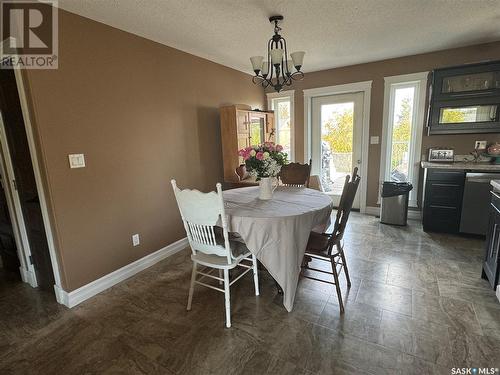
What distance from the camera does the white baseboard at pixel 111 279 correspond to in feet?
7.30

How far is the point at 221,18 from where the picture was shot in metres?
2.36

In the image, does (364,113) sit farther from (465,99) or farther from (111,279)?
(111,279)

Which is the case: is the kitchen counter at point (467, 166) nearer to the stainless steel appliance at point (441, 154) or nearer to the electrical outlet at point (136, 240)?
the stainless steel appliance at point (441, 154)

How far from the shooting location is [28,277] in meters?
2.57

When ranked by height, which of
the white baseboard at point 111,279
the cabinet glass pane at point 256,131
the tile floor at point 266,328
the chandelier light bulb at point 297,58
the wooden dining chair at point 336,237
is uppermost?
the chandelier light bulb at point 297,58

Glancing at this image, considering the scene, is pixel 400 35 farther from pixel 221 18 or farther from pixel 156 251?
pixel 156 251

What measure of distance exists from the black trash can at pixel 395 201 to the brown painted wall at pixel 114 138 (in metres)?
2.71

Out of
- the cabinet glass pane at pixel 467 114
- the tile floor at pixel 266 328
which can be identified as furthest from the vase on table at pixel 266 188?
the cabinet glass pane at pixel 467 114

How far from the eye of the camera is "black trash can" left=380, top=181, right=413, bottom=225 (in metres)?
3.69

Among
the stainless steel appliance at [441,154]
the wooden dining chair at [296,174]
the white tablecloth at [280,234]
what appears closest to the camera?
the white tablecloth at [280,234]

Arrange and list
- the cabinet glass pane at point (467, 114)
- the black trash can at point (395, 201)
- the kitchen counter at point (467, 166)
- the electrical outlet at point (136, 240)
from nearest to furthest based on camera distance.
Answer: the electrical outlet at point (136, 240) → the kitchen counter at point (467, 166) → the cabinet glass pane at point (467, 114) → the black trash can at point (395, 201)

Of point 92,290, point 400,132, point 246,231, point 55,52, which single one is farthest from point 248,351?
point 400,132

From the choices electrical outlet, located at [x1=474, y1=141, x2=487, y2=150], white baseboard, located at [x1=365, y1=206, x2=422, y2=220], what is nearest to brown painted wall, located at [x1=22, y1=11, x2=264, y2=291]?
white baseboard, located at [x1=365, y1=206, x2=422, y2=220]

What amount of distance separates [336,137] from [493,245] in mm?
2776
